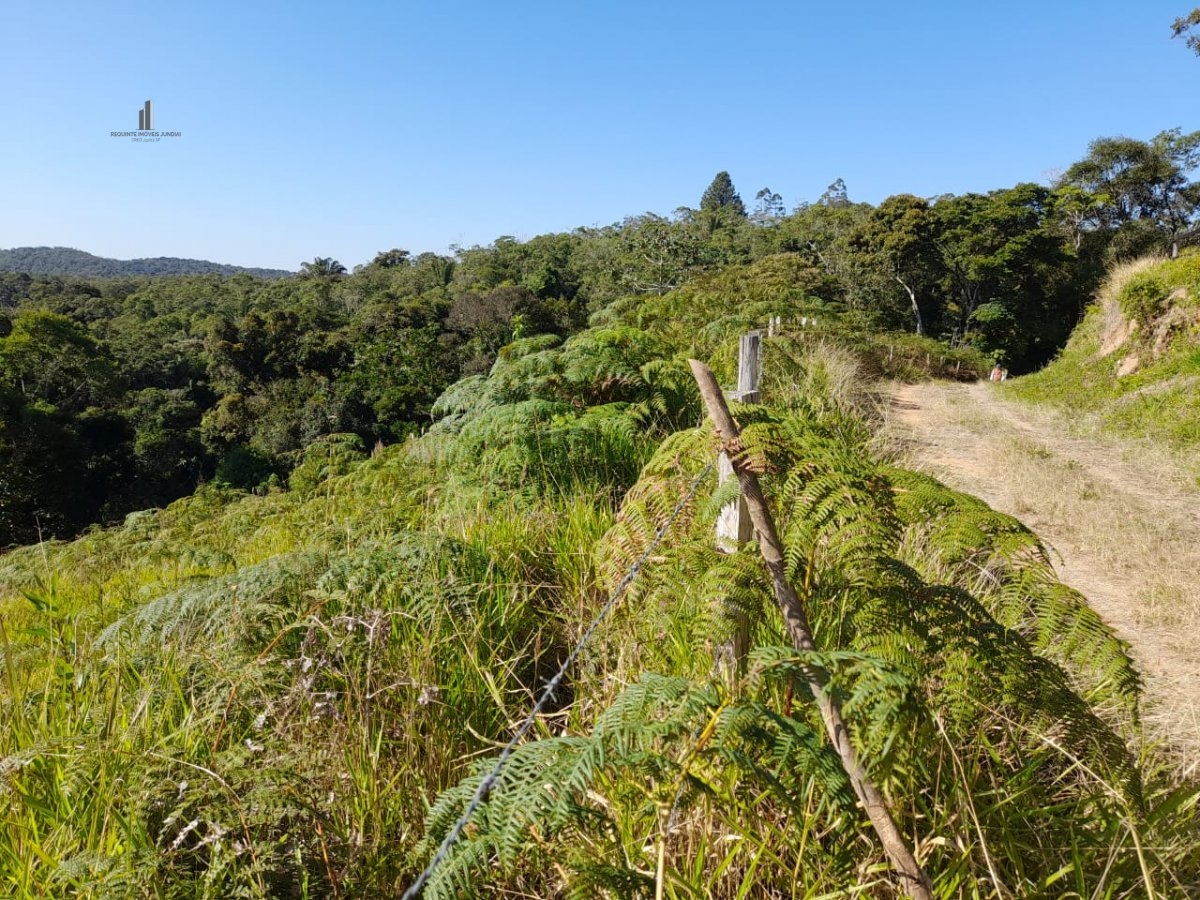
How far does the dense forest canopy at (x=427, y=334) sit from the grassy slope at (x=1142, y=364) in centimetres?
753

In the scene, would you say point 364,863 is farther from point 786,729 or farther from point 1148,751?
point 1148,751

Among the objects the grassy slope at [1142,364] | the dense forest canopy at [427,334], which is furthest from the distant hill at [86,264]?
the grassy slope at [1142,364]

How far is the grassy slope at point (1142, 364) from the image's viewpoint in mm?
8383

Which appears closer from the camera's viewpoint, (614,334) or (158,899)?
(158,899)

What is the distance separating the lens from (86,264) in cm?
14112

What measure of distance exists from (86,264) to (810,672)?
588 feet

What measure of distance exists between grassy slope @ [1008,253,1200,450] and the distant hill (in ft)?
425

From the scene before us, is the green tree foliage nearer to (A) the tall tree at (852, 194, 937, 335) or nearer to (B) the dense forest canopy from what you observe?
(B) the dense forest canopy

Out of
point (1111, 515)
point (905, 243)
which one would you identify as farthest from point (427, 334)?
point (1111, 515)

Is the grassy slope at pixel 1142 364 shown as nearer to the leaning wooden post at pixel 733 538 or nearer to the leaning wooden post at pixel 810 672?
the leaning wooden post at pixel 733 538

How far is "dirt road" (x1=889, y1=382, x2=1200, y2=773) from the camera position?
303 cm

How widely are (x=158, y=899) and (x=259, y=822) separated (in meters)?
0.18

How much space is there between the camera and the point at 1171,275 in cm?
1138

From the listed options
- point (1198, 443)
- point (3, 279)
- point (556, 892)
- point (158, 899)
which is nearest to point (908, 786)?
point (556, 892)
